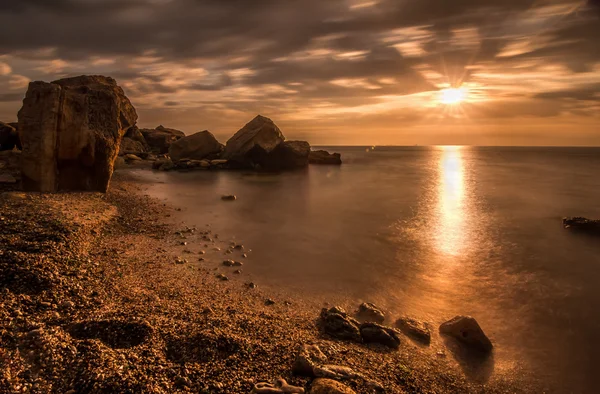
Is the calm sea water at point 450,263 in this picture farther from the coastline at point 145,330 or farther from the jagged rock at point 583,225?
the coastline at point 145,330

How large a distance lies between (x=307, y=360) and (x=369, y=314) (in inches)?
153

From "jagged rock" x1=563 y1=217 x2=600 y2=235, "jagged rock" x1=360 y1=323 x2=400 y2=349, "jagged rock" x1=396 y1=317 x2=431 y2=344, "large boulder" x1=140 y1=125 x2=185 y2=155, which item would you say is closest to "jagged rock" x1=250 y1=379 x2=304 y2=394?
"jagged rock" x1=360 y1=323 x2=400 y2=349

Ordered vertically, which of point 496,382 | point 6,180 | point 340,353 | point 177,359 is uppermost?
point 6,180

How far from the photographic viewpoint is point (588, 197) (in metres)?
35.5

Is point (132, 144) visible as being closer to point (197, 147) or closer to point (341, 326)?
point (197, 147)

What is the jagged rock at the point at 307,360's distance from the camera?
588 centimetres

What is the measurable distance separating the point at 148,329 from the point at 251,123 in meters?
51.6

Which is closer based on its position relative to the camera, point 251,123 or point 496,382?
point 496,382

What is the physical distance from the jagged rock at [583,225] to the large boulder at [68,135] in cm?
3063

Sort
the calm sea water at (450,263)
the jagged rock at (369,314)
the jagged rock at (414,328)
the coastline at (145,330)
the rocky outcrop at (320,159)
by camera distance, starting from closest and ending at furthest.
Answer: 1. the coastline at (145,330)
2. the jagged rock at (414,328)
3. the calm sea water at (450,263)
4. the jagged rock at (369,314)
5. the rocky outcrop at (320,159)

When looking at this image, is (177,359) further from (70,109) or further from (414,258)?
(70,109)

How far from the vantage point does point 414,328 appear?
869 cm

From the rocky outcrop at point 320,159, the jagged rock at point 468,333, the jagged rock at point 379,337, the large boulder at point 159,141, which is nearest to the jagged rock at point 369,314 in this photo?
the jagged rock at point 379,337

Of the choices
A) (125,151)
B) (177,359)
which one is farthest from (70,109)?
(125,151)
